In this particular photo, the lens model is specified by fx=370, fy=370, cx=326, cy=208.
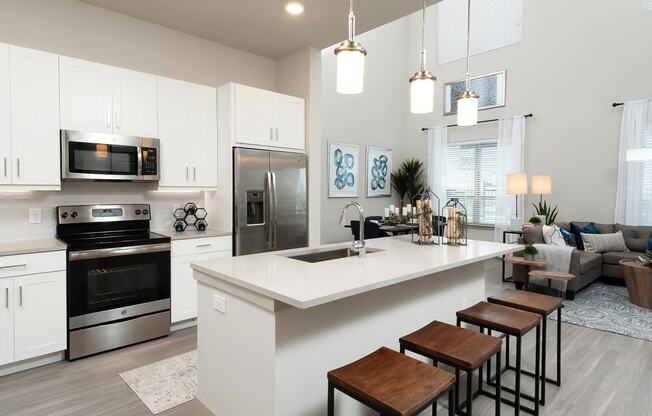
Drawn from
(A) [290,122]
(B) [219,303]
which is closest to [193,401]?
(B) [219,303]

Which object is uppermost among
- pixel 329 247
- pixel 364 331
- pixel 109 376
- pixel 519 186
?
pixel 519 186

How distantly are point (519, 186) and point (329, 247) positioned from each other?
15.6 feet

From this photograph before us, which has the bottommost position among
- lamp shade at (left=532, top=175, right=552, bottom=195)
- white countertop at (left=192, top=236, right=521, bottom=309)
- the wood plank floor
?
the wood plank floor

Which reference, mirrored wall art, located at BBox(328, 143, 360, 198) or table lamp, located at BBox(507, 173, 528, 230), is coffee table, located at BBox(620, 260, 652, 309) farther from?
mirrored wall art, located at BBox(328, 143, 360, 198)

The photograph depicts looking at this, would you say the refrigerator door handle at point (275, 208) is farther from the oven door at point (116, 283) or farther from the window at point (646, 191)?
the window at point (646, 191)

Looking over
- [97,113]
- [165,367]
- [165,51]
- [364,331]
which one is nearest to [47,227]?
[97,113]

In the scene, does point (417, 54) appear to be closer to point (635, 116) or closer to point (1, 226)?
point (635, 116)

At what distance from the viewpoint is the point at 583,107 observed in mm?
6266

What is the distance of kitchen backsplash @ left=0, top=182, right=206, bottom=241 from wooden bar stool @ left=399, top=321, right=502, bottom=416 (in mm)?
2990

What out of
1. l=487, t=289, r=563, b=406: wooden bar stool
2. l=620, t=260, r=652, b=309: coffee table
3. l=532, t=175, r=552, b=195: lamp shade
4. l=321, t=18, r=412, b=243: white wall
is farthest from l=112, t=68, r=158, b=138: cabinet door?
l=532, t=175, r=552, b=195: lamp shade

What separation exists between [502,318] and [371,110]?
6304mm

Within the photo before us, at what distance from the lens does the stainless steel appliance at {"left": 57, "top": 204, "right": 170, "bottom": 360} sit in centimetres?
287

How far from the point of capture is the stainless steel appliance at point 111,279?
2.87 m

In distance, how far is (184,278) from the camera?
3461 millimetres
